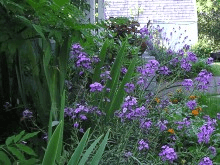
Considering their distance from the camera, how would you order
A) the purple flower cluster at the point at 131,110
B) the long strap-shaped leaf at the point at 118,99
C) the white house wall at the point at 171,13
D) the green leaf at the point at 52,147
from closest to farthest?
the green leaf at the point at 52,147
the purple flower cluster at the point at 131,110
the long strap-shaped leaf at the point at 118,99
the white house wall at the point at 171,13

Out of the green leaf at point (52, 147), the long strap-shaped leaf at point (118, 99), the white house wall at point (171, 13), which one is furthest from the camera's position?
the white house wall at point (171, 13)

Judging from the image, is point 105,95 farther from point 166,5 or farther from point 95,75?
point 166,5

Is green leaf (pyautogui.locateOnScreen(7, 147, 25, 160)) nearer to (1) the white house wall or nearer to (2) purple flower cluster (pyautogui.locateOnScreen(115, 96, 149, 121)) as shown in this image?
(2) purple flower cluster (pyautogui.locateOnScreen(115, 96, 149, 121))

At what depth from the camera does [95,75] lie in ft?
9.11

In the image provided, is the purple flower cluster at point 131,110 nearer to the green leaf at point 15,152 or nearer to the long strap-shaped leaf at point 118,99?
the long strap-shaped leaf at point 118,99

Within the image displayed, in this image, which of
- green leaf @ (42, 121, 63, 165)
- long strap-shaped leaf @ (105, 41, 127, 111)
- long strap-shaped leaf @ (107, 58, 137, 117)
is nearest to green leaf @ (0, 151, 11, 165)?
green leaf @ (42, 121, 63, 165)

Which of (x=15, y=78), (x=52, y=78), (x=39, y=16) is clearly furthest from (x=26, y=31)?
(x=15, y=78)

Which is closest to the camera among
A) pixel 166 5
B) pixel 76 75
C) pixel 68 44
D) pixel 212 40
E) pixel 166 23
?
pixel 68 44

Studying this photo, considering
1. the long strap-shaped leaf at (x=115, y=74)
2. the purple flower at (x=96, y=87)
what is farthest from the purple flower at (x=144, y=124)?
the long strap-shaped leaf at (x=115, y=74)

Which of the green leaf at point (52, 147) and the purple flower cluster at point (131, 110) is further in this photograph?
the purple flower cluster at point (131, 110)

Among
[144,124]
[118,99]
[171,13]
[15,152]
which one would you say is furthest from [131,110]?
[171,13]

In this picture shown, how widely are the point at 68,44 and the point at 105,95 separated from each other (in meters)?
0.45

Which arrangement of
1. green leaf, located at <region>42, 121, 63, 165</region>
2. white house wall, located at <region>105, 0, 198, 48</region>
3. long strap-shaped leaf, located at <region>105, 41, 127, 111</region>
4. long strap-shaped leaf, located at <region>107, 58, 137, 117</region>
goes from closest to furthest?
green leaf, located at <region>42, 121, 63, 165</region> → long strap-shaped leaf, located at <region>107, 58, 137, 117</region> → long strap-shaped leaf, located at <region>105, 41, 127, 111</region> → white house wall, located at <region>105, 0, 198, 48</region>

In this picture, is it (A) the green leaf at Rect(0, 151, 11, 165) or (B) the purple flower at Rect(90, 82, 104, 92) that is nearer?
(A) the green leaf at Rect(0, 151, 11, 165)
